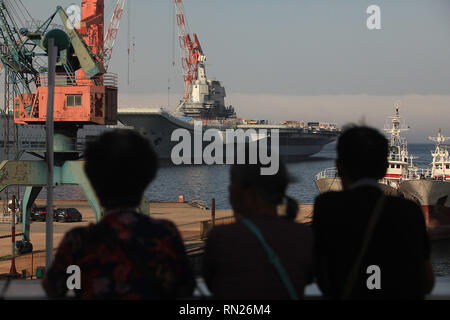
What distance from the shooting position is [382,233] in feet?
10.1

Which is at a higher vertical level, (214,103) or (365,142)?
(214,103)

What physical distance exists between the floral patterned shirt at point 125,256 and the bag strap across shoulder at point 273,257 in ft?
1.19

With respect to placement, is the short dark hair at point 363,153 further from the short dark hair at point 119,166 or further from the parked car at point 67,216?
the parked car at point 67,216

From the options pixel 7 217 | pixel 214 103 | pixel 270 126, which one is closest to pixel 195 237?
pixel 7 217

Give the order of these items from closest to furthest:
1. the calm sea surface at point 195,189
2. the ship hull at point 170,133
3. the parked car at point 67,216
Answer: the parked car at point 67,216, the calm sea surface at point 195,189, the ship hull at point 170,133

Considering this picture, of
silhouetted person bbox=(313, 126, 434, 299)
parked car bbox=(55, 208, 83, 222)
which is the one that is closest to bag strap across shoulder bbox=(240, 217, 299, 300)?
silhouetted person bbox=(313, 126, 434, 299)

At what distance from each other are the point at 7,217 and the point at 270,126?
263 ft

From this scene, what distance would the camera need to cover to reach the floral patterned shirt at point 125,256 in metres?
2.78

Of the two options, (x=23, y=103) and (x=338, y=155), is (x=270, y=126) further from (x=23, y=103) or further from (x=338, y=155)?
(x=338, y=155)

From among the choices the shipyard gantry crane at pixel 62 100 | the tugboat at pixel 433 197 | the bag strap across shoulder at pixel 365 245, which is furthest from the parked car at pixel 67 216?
the bag strap across shoulder at pixel 365 245

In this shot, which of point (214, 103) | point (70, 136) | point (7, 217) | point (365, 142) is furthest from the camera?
point (214, 103)

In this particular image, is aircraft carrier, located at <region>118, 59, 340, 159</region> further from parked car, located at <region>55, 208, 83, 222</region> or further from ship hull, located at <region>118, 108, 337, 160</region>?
parked car, located at <region>55, 208, 83, 222</region>

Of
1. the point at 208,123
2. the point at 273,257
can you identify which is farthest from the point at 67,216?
the point at 208,123
